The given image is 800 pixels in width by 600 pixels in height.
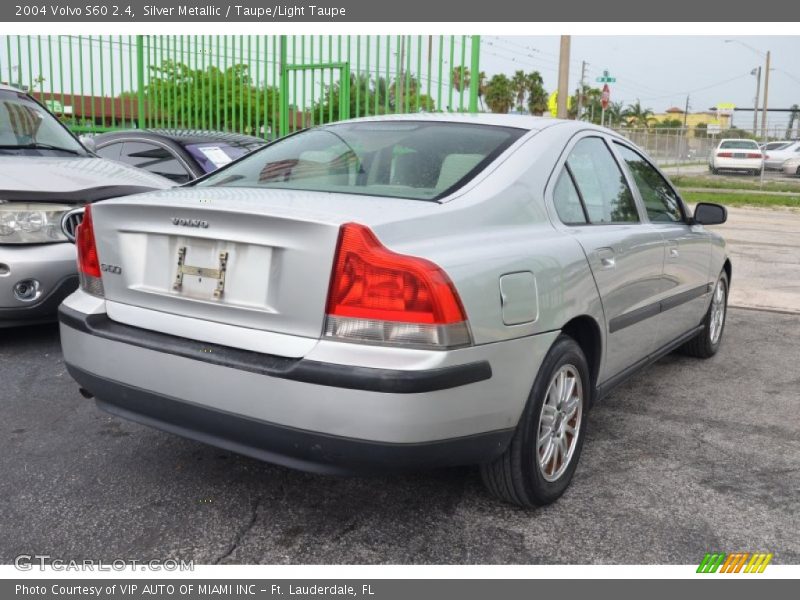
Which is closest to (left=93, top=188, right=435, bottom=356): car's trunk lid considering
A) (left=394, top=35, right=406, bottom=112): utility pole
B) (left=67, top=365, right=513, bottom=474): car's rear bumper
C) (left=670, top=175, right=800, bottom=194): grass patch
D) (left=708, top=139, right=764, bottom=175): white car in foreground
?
(left=67, top=365, right=513, bottom=474): car's rear bumper

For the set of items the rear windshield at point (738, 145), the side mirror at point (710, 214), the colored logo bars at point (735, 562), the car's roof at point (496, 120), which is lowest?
the colored logo bars at point (735, 562)

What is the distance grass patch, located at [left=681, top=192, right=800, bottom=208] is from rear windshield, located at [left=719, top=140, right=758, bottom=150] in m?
8.15

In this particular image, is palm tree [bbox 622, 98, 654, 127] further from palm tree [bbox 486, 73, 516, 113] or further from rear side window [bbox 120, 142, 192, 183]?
rear side window [bbox 120, 142, 192, 183]

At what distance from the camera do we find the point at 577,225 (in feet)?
11.1

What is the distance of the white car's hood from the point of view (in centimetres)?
493

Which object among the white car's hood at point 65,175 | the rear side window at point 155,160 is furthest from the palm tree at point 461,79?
the white car's hood at point 65,175

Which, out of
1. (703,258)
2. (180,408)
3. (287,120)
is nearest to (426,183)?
(180,408)

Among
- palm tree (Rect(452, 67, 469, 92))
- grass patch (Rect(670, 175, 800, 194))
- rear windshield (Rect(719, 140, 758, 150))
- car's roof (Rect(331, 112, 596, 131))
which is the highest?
palm tree (Rect(452, 67, 469, 92))

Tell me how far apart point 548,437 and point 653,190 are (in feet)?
6.34

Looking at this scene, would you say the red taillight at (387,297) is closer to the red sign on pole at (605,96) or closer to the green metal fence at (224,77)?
the green metal fence at (224,77)

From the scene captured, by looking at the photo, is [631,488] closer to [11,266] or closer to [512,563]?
[512,563]

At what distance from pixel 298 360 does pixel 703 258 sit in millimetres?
3184

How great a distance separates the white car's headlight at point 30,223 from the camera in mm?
4801

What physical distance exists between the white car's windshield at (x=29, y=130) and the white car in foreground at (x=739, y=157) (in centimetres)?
2831
